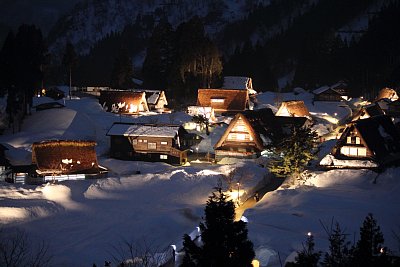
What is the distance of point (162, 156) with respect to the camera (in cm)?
3475

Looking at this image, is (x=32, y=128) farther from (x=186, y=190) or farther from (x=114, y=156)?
(x=186, y=190)

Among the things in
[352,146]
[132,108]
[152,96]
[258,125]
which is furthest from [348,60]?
[352,146]

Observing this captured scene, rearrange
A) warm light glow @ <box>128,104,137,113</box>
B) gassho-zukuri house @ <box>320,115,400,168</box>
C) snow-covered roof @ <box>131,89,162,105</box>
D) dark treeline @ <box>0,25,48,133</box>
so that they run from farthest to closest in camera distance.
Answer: snow-covered roof @ <box>131,89,162,105</box> < warm light glow @ <box>128,104,137,113</box> < dark treeline @ <box>0,25,48,133</box> < gassho-zukuri house @ <box>320,115,400,168</box>

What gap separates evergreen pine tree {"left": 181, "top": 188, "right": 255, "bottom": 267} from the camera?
929cm

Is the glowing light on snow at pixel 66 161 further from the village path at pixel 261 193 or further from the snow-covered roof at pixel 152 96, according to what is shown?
the snow-covered roof at pixel 152 96

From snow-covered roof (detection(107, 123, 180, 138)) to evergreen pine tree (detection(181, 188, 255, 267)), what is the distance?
25.0 meters

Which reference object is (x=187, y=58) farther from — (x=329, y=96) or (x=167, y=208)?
(x=167, y=208)

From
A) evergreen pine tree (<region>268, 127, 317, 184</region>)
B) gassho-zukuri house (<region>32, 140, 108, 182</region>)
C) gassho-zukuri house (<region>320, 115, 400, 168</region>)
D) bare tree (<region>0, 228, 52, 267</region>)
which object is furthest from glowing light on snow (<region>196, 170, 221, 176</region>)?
bare tree (<region>0, 228, 52, 267</region>)

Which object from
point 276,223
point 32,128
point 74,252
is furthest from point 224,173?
point 32,128

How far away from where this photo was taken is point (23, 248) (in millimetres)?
18672

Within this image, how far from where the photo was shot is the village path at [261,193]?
77.9 ft

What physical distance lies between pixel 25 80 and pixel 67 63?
62.7 feet

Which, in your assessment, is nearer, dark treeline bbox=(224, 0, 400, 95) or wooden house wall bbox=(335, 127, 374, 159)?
wooden house wall bbox=(335, 127, 374, 159)

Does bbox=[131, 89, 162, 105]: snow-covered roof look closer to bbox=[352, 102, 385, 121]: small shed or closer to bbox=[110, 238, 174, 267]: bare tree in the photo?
bbox=[352, 102, 385, 121]: small shed
